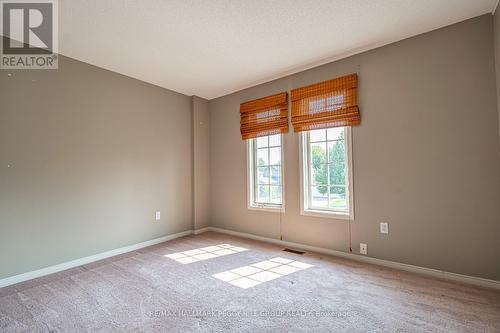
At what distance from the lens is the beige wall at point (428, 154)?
7.45 feet

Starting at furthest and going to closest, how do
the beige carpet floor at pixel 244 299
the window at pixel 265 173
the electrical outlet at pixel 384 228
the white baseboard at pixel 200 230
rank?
1. the white baseboard at pixel 200 230
2. the window at pixel 265 173
3. the electrical outlet at pixel 384 228
4. the beige carpet floor at pixel 244 299

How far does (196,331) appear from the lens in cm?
171

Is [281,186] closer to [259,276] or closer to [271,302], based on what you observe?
[259,276]

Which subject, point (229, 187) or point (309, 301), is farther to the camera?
point (229, 187)

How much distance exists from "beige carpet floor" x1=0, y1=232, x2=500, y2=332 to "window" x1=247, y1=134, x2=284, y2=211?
1.14m

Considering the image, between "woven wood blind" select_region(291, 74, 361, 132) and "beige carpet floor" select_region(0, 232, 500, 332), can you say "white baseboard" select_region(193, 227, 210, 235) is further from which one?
"woven wood blind" select_region(291, 74, 361, 132)

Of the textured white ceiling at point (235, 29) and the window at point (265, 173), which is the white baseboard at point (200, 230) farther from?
the textured white ceiling at point (235, 29)

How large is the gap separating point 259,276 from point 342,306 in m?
0.89

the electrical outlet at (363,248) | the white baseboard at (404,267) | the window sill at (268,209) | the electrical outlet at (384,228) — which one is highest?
the window sill at (268,209)

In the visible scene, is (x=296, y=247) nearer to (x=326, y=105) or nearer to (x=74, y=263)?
(x=326, y=105)

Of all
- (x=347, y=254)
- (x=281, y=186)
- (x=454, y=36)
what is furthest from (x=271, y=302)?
(x=454, y=36)

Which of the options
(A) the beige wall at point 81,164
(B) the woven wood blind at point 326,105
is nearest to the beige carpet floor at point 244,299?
(A) the beige wall at point 81,164

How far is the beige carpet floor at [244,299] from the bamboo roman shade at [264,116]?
1958 mm

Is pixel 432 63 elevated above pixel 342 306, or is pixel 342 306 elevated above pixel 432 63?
pixel 432 63
